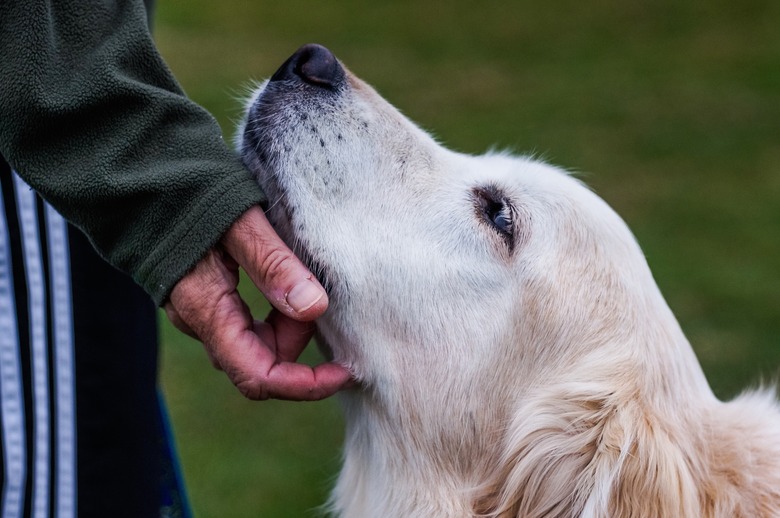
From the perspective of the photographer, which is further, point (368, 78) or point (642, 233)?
point (368, 78)

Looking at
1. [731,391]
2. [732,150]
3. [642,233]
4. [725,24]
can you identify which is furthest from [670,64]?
[731,391]

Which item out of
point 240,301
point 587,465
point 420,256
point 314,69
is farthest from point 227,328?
point 587,465

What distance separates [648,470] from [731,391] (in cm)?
341

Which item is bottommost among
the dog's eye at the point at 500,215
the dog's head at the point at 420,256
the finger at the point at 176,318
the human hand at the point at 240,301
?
the finger at the point at 176,318

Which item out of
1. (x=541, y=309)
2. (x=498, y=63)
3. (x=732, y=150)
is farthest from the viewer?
(x=498, y=63)

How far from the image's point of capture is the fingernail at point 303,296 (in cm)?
219

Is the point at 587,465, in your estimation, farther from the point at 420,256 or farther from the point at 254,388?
the point at 254,388

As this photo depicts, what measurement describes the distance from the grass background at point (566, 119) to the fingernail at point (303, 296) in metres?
2.05

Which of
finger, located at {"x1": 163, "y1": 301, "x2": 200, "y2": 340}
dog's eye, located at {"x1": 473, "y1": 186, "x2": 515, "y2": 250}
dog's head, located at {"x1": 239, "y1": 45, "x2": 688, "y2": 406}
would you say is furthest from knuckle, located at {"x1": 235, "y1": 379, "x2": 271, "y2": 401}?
dog's eye, located at {"x1": 473, "y1": 186, "x2": 515, "y2": 250}

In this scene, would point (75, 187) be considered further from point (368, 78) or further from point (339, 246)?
point (368, 78)

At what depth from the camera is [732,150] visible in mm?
10281

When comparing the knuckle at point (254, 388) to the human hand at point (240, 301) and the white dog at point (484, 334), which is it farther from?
the white dog at point (484, 334)

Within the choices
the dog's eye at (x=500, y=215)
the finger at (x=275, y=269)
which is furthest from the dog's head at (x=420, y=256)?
the finger at (x=275, y=269)

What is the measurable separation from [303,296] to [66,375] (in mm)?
640
